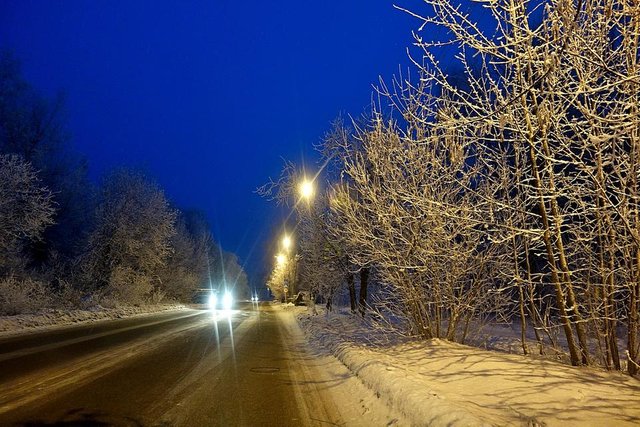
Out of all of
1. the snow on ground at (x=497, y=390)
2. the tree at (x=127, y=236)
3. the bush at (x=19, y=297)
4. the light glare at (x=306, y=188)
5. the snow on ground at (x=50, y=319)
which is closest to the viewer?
the snow on ground at (x=497, y=390)

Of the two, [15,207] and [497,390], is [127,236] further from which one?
[497,390]

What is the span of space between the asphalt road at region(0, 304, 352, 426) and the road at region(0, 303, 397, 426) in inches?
0.5

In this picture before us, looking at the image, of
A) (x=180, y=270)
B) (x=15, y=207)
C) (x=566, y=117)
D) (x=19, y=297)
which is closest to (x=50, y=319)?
(x=19, y=297)

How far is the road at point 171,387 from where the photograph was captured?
609 cm

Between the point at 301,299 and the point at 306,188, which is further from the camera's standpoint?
the point at 301,299

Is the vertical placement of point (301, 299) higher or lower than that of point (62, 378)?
higher

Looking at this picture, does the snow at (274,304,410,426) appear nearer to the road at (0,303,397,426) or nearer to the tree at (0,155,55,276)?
the road at (0,303,397,426)

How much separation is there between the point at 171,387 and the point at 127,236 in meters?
31.7

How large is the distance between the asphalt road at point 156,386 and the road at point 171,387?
0.01m

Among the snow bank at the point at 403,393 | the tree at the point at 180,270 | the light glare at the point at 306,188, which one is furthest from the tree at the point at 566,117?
the tree at the point at 180,270

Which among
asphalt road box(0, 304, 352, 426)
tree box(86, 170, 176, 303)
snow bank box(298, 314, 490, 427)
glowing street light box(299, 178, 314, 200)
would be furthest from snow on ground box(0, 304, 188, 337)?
Answer: snow bank box(298, 314, 490, 427)

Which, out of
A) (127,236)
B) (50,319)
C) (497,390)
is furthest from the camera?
(127,236)

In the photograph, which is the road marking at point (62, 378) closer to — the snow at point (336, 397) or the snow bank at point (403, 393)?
the snow at point (336, 397)

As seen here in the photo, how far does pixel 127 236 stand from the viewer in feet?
121
